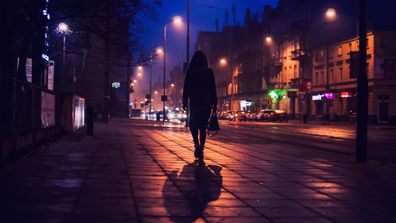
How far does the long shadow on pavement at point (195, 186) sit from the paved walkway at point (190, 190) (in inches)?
0.4

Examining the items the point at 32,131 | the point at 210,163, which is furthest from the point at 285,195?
the point at 32,131

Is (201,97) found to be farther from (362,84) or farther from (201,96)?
(362,84)

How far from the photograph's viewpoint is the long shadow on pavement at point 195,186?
6.93 m

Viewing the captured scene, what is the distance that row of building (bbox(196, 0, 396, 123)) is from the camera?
59.8m

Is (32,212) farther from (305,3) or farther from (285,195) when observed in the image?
(305,3)

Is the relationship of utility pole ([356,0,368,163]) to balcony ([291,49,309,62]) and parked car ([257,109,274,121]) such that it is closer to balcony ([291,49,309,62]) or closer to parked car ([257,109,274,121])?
parked car ([257,109,274,121])

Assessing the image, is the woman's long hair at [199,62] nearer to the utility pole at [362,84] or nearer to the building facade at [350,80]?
the utility pole at [362,84]

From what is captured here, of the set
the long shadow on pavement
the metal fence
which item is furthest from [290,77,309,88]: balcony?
the long shadow on pavement

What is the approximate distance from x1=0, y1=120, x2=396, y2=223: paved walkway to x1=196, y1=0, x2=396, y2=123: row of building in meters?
39.2

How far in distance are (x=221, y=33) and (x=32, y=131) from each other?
13450cm

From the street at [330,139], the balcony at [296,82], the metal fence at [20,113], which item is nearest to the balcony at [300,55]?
the balcony at [296,82]

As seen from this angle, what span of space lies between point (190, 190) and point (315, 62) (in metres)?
66.4

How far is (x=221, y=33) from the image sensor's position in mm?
148000

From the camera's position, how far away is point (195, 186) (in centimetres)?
887
